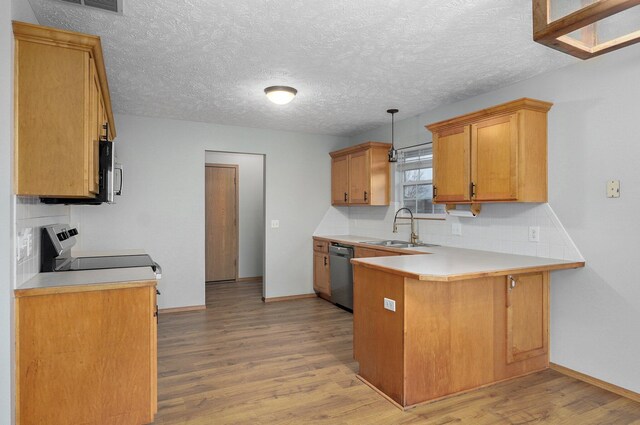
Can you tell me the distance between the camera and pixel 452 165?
3.57m

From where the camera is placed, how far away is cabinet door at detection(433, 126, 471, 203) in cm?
341

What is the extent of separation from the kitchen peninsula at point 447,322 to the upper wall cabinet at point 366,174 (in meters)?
2.02

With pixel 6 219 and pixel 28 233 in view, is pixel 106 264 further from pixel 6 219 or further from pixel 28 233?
pixel 6 219

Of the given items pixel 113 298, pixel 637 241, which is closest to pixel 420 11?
pixel 637 241

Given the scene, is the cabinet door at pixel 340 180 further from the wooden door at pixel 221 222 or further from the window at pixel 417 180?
the wooden door at pixel 221 222

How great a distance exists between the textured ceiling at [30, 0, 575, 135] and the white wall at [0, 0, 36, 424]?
0.49 metres

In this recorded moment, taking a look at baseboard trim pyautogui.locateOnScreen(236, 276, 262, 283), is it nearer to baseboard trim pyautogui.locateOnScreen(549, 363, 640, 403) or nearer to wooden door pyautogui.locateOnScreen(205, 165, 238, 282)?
wooden door pyautogui.locateOnScreen(205, 165, 238, 282)

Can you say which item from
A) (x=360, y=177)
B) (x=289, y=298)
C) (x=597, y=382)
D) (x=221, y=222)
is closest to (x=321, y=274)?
(x=289, y=298)

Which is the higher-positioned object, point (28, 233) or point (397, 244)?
point (28, 233)

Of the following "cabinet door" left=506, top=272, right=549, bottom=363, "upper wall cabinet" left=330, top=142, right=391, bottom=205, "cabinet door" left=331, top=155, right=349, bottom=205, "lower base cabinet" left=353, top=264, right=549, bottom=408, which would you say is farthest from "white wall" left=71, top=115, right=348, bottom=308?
"cabinet door" left=506, top=272, right=549, bottom=363

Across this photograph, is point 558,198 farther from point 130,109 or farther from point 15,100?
point 130,109

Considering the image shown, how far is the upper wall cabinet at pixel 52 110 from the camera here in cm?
188

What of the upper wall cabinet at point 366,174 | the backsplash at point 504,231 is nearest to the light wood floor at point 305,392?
the backsplash at point 504,231

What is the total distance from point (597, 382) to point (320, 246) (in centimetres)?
347
